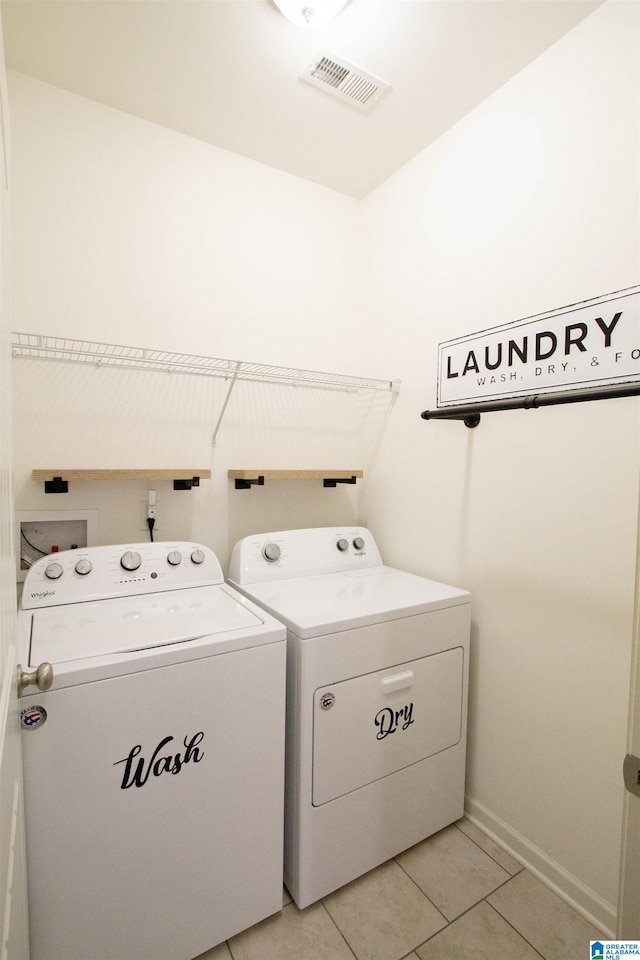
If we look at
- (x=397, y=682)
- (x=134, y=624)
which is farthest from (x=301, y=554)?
(x=134, y=624)

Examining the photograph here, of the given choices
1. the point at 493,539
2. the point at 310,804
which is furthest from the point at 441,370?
the point at 310,804

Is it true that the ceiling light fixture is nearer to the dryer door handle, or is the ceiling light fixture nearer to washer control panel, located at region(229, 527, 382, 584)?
washer control panel, located at region(229, 527, 382, 584)

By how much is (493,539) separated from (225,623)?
3.26 ft

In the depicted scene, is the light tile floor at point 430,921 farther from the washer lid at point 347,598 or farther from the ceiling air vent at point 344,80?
the ceiling air vent at point 344,80

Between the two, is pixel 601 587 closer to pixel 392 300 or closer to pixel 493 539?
pixel 493 539

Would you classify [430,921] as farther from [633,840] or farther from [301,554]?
[301,554]

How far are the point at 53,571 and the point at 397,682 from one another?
1.16 m

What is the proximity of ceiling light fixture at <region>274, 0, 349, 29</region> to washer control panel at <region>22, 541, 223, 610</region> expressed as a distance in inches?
67.1

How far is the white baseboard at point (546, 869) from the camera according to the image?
4.30 feet

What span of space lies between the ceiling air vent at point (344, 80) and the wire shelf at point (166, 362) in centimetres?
100

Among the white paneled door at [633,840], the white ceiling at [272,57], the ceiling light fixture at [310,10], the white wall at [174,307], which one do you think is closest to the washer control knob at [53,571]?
the white wall at [174,307]

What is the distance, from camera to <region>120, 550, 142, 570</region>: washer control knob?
5.16 ft

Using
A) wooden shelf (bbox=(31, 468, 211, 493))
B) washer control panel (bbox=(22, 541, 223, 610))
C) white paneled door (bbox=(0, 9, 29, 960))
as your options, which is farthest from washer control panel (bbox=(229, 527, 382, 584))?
white paneled door (bbox=(0, 9, 29, 960))

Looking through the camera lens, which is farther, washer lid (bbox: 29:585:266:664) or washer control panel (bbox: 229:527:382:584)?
washer control panel (bbox: 229:527:382:584)
